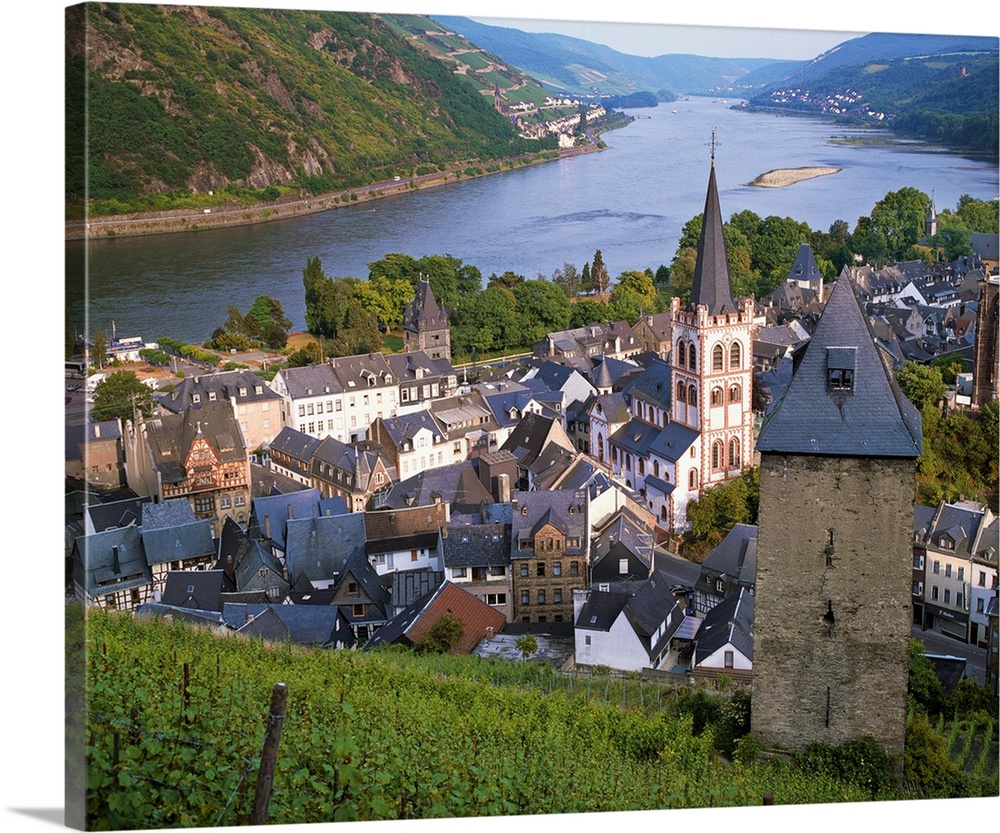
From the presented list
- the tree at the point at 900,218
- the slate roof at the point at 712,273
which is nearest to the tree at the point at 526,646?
the slate roof at the point at 712,273

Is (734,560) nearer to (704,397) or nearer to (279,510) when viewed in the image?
(704,397)

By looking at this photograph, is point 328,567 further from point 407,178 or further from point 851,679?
point 407,178

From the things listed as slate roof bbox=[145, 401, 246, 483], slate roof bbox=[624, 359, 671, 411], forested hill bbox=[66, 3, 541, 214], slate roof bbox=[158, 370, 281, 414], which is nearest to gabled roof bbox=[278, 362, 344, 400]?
slate roof bbox=[158, 370, 281, 414]

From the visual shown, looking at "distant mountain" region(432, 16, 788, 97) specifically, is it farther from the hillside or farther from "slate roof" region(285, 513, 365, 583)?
"slate roof" region(285, 513, 365, 583)

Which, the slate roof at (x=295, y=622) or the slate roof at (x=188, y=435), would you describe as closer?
the slate roof at (x=295, y=622)

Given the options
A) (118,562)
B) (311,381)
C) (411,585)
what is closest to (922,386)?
(411,585)

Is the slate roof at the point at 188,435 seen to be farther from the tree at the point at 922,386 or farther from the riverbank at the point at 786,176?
the riverbank at the point at 786,176

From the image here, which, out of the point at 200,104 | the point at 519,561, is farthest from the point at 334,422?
the point at 519,561
